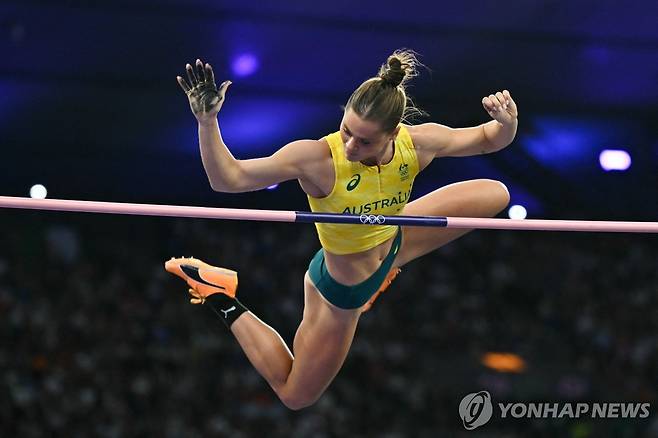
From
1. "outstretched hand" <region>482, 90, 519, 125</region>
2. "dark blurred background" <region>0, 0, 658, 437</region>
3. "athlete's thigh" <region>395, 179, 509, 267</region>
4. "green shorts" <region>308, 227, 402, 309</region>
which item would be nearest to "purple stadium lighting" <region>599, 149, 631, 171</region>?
"dark blurred background" <region>0, 0, 658, 437</region>

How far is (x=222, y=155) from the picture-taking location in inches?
142

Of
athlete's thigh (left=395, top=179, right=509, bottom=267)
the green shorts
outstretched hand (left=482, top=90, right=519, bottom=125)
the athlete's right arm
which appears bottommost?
the green shorts

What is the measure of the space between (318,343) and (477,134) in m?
1.10

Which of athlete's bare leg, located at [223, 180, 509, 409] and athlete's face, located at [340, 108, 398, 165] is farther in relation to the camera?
athlete's bare leg, located at [223, 180, 509, 409]

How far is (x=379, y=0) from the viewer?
6.29m

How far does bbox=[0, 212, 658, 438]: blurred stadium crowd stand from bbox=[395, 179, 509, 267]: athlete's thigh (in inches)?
154

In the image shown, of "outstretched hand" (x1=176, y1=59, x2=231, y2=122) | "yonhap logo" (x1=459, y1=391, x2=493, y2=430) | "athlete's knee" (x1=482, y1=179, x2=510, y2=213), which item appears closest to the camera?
"outstretched hand" (x1=176, y1=59, x2=231, y2=122)

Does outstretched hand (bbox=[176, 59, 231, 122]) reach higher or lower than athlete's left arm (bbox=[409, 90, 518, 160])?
lower

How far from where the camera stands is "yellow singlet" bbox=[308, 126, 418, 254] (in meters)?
3.94

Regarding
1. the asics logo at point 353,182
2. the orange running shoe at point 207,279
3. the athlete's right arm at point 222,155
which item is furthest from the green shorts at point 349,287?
the athlete's right arm at point 222,155

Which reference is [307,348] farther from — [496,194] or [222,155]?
[222,155]

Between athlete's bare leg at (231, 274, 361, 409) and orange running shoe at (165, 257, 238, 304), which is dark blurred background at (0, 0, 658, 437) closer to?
orange running shoe at (165, 257, 238, 304)

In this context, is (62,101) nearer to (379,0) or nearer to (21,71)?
(21,71)

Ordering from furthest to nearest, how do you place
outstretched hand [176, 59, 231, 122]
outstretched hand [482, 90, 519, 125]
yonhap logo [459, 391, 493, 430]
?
yonhap logo [459, 391, 493, 430], outstretched hand [482, 90, 519, 125], outstretched hand [176, 59, 231, 122]
